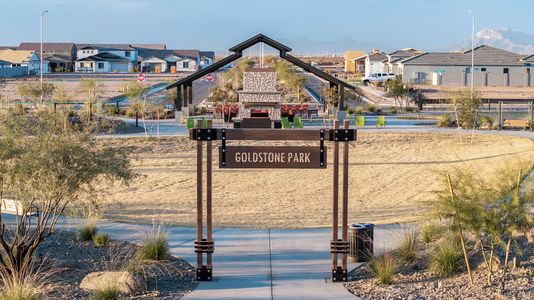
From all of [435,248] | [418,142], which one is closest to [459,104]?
[418,142]

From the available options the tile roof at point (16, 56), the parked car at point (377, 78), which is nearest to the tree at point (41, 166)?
the parked car at point (377, 78)

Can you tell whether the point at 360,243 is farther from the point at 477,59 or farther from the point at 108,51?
the point at 108,51

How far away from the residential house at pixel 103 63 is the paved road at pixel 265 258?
109388 mm

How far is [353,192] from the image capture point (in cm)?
2289

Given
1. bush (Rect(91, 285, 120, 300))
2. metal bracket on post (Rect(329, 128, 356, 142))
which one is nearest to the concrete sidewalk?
bush (Rect(91, 285, 120, 300))

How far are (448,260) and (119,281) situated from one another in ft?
15.9

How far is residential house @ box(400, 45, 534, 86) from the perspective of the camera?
8575cm

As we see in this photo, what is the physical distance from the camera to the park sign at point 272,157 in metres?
12.1

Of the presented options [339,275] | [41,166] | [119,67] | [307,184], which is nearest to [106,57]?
[119,67]

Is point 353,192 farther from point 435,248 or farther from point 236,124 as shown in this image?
point 236,124

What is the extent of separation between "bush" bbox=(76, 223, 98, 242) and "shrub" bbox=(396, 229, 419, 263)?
18.3ft

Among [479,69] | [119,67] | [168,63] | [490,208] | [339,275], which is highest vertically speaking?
[168,63]

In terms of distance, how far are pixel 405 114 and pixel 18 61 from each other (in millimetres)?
76835

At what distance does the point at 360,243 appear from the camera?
1292 centimetres
